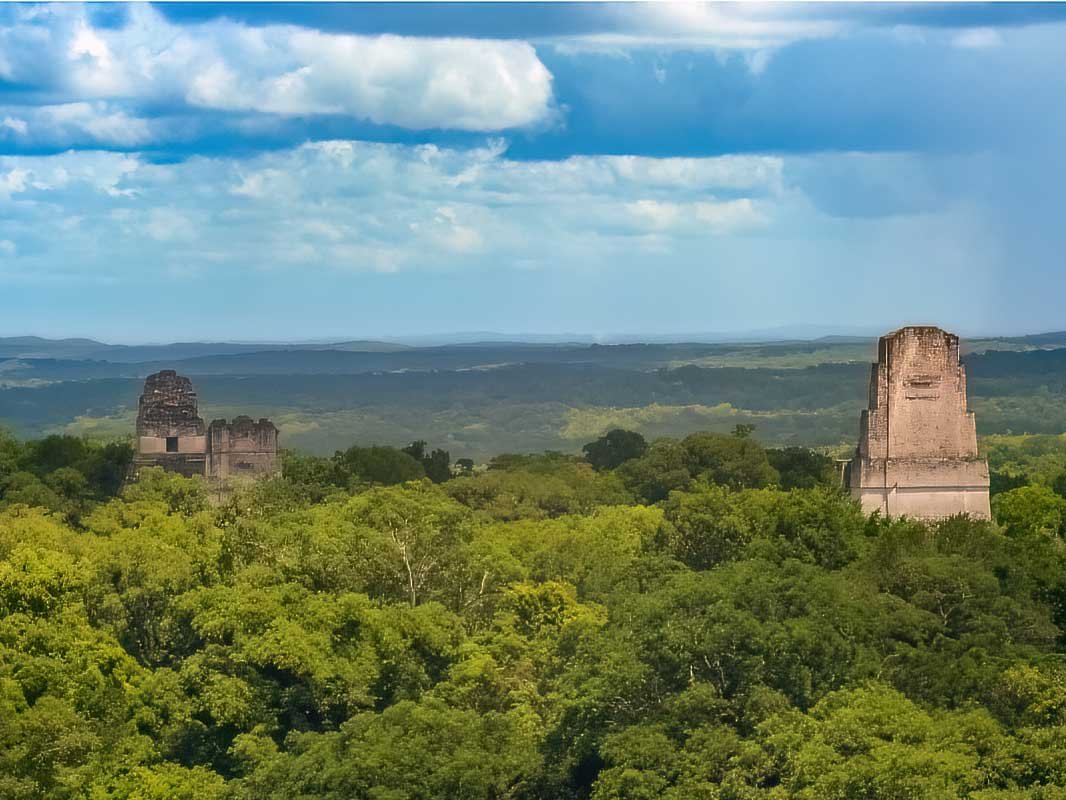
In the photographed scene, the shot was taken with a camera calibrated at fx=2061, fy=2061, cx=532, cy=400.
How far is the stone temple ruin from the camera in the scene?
62.4 metres

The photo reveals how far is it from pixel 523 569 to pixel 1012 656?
41.0ft

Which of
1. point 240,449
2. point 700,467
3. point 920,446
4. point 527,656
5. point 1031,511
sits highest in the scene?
point 920,446

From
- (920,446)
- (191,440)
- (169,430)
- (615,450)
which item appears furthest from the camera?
(615,450)

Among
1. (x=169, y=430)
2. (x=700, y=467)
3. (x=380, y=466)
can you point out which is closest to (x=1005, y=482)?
(x=700, y=467)

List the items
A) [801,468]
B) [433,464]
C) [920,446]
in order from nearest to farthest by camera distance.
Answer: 1. [920,446]
2. [801,468]
3. [433,464]

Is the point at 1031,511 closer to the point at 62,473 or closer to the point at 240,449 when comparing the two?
the point at 240,449

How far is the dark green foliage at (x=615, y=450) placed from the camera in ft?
262

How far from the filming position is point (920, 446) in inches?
1971

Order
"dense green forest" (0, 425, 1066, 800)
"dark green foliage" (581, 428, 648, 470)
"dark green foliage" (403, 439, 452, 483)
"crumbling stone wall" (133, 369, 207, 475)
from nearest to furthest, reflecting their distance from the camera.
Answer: "dense green forest" (0, 425, 1066, 800)
"crumbling stone wall" (133, 369, 207, 475)
"dark green foliage" (403, 439, 452, 483)
"dark green foliage" (581, 428, 648, 470)

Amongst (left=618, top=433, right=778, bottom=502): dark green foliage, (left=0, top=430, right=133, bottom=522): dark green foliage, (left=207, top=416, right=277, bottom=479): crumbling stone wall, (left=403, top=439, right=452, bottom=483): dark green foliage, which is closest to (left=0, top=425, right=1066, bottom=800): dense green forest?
(left=0, top=430, right=133, bottom=522): dark green foliage

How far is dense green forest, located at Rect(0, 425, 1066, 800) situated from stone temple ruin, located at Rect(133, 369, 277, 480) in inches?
553

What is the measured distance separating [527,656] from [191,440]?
86.9 ft

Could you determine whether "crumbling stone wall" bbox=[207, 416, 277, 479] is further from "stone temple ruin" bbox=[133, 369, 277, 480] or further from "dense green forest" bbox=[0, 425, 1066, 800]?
"dense green forest" bbox=[0, 425, 1066, 800]

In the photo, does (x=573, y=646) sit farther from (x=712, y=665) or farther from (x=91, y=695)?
(x=91, y=695)
